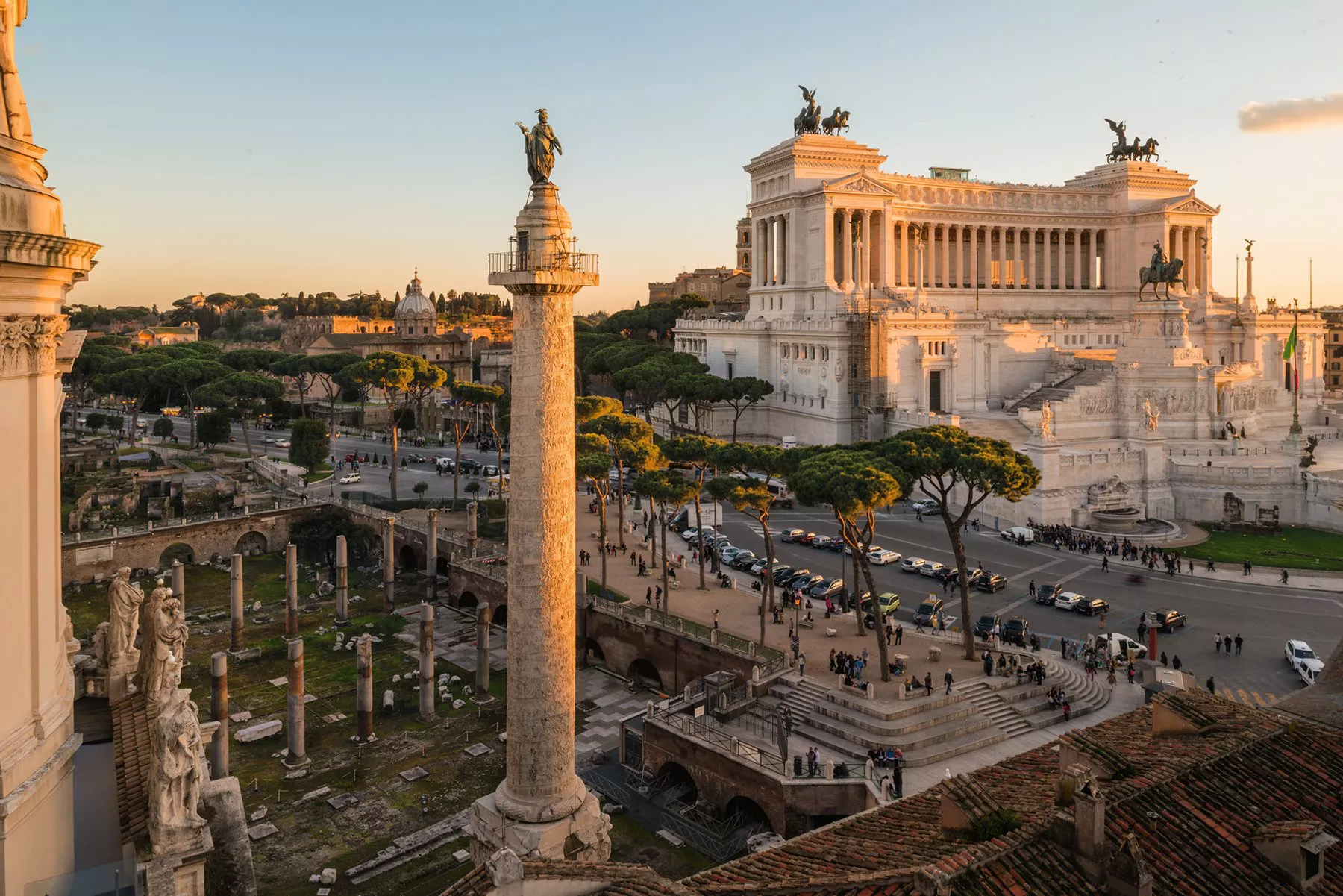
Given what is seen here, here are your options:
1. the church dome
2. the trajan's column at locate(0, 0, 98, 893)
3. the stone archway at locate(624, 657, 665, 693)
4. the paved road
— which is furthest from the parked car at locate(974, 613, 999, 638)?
the church dome

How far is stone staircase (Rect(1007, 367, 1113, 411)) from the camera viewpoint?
67.2m

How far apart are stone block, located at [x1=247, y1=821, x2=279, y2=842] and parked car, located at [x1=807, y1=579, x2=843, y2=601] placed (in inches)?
868

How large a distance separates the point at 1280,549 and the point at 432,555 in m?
40.9

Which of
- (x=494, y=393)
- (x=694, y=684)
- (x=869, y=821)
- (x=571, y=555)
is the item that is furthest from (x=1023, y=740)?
(x=494, y=393)

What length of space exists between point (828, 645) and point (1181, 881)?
23.5 metres

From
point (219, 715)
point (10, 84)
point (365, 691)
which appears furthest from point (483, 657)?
point (10, 84)

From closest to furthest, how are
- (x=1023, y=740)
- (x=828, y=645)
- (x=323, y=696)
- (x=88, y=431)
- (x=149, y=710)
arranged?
1. (x=149, y=710)
2. (x=1023, y=740)
3. (x=828, y=645)
4. (x=323, y=696)
5. (x=88, y=431)

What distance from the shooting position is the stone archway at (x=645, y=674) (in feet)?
128

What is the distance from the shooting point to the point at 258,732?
117 ft

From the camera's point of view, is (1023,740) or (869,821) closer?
(869,821)

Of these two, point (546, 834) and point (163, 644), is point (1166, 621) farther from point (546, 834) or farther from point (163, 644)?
point (163, 644)

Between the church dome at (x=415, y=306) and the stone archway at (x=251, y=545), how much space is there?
80200 mm

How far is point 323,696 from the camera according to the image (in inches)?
1543

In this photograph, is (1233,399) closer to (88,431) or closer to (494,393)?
(494,393)
